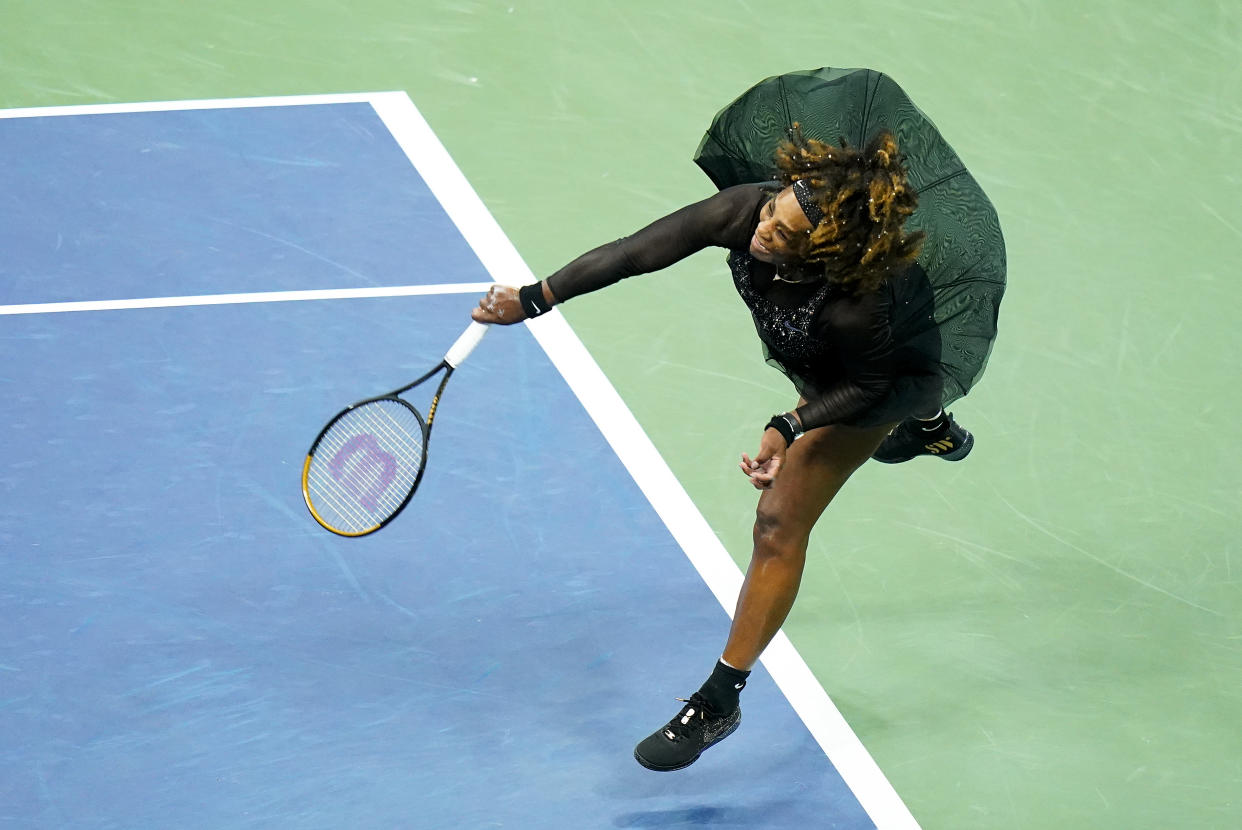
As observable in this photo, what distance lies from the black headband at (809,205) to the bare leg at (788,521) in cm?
68

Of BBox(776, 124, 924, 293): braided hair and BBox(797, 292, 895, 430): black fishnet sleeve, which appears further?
BBox(797, 292, 895, 430): black fishnet sleeve

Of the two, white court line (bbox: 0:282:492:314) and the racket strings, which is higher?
the racket strings

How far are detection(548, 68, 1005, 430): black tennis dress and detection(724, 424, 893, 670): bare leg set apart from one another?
5.3 inches

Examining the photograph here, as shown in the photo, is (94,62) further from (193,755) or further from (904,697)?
(904,697)

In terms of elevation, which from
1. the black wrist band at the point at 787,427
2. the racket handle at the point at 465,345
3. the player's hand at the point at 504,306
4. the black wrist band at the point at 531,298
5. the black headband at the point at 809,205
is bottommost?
the racket handle at the point at 465,345

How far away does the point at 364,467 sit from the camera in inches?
187

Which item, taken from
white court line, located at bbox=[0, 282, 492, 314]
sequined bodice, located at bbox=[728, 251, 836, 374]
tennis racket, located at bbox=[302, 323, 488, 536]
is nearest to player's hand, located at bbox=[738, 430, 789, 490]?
sequined bodice, located at bbox=[728, 251, 836, 374]

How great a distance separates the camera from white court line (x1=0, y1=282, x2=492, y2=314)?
6.25m

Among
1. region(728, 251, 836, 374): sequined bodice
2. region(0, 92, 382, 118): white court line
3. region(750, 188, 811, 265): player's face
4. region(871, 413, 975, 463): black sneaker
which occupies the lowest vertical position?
region(0, 92, 382, 118): white court line

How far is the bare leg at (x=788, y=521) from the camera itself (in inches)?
168

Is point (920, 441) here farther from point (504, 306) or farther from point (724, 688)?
point (504, 306)

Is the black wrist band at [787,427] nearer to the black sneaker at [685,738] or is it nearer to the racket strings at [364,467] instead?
the black sneaker at [685,738]

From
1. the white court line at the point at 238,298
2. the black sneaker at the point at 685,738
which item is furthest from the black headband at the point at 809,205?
the white court line at the point at 238,298

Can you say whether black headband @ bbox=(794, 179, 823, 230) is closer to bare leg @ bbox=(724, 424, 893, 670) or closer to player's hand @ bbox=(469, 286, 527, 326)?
bare leg @ bbox=(724, 424, 893, 670)
